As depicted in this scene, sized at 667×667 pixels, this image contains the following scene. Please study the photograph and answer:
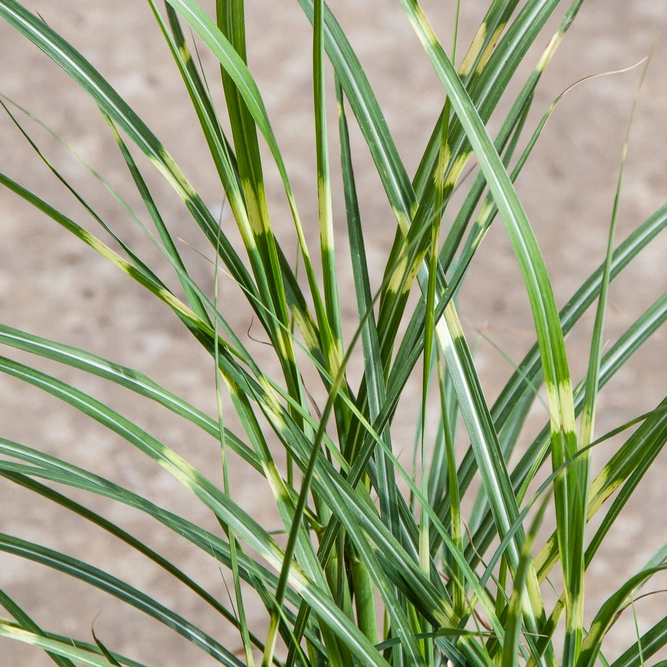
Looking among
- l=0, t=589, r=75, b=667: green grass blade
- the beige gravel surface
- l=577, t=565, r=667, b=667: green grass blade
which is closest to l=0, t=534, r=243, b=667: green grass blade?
l=0, t=589, r=75, b=667: green grass blade

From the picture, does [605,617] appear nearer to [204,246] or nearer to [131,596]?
[131,596]

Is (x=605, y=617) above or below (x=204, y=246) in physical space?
below

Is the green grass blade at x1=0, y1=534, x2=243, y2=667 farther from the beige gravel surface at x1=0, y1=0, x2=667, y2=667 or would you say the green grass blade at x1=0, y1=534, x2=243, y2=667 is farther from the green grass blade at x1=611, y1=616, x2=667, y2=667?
the beige gravel surface at x1=0, y1=0, x2=667, y2=667

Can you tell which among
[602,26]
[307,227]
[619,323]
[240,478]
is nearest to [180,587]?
[240,478]

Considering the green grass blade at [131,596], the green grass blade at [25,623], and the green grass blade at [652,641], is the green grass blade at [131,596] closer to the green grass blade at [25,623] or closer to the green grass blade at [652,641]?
the green grass blade at [25,623]

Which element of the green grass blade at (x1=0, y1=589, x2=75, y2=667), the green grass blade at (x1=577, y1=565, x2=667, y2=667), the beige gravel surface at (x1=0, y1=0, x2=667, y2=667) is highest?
the beige gravel surface at (x1=0, y1=0, x2=667, y2=667)

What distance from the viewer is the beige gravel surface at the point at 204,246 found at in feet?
2.29

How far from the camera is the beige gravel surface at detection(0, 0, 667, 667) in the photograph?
0.70 m

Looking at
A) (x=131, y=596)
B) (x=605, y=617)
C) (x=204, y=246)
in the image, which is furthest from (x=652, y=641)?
(x=204, y=246)

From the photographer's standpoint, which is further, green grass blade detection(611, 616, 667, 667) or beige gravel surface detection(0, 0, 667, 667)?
beige gravel surface detection(0, 0, 667, 667)

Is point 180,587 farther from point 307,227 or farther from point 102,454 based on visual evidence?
point 307,227

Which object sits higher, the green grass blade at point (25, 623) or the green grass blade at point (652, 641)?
the green grass blade at point (25, 623)

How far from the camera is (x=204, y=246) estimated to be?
0.77 metres

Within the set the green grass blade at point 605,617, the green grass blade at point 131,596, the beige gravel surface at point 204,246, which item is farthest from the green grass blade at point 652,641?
the beige gravel surface at point 204,246
